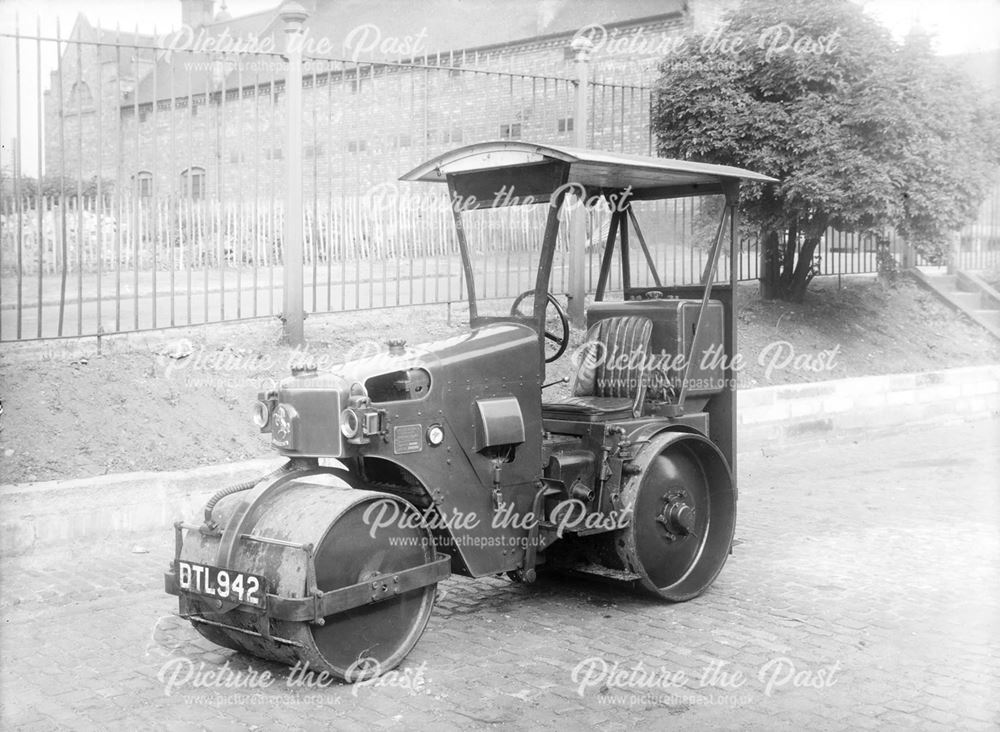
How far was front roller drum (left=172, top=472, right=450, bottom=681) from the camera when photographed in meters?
4.38

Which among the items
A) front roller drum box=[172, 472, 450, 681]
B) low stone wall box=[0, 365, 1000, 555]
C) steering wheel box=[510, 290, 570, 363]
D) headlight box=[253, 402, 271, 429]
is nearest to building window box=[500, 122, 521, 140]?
steering wheel box=[510, 290, 570, 363]

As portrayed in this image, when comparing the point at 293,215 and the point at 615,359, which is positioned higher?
the point at 293,215

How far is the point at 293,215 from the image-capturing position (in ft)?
29.7

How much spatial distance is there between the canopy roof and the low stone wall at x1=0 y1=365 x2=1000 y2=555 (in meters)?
2.77

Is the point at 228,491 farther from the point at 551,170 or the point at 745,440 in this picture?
the point at 745,440

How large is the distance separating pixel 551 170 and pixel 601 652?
7.99 feet

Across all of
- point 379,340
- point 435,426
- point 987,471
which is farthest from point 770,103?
point 435,426

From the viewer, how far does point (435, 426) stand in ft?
16.5

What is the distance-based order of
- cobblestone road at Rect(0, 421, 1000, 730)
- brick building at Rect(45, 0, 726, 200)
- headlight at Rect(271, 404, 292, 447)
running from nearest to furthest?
cobblestone road at Rect(0, 421, 1000, 730) < headlight at Rect(271, 404, 292, 447) < brick building at Rect(45, 0, 726, 200)

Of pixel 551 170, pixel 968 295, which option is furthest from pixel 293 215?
pixel 968 295

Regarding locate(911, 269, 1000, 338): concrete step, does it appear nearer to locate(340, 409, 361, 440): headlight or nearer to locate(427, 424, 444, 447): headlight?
locate(427, 424, 444, 447): headlight

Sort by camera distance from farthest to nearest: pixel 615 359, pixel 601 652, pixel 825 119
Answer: pixel 825 119 → pixel 615 359 → pixel 601 652

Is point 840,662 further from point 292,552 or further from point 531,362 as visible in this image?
point 292,552

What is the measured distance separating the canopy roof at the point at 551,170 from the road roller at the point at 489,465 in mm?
13
